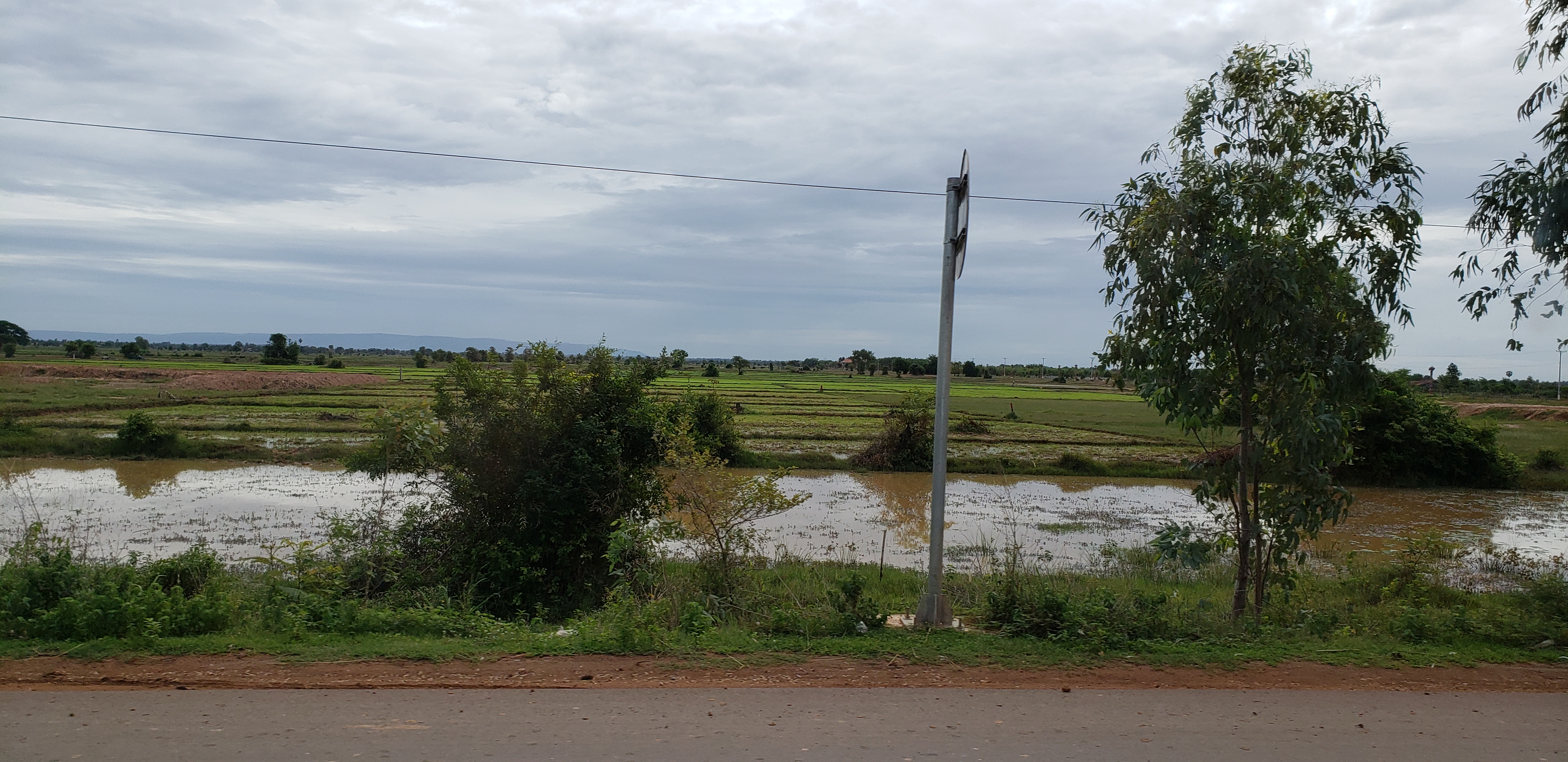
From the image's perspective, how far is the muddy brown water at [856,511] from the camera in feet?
51.0

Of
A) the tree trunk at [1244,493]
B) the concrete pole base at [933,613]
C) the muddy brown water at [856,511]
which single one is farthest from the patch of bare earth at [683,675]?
the muddy brown water at [856,511]

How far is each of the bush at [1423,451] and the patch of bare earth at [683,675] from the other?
27.7m

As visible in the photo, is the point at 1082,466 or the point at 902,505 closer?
the point at 902,505

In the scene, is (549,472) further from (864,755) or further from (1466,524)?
(1466,524)

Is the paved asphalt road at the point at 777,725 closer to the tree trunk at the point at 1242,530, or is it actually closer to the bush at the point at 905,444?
the tree trunk at the point at 1242,530

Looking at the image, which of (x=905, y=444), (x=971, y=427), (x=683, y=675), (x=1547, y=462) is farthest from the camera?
Result: (x=971, y=427)

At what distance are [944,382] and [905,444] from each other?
25.0 m

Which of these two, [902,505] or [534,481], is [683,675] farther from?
[902,505]

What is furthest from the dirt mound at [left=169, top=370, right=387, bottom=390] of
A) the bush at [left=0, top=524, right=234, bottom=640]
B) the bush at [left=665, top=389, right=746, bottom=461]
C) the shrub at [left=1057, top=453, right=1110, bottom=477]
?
the bush at [left=0, top=524, right=234, bottom=640]

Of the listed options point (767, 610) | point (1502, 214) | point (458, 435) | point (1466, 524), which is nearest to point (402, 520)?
point (458, 435)

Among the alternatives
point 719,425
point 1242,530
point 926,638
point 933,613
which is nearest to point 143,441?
point 719,425

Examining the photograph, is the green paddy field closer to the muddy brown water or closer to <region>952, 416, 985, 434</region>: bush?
<region>952, 416, 985, 434</region>: bush

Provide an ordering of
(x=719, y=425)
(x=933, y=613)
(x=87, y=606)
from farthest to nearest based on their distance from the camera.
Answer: (x=719, y=425) → (x=933, y=613) → (x=87, y=606)

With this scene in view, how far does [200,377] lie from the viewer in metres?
57.7
